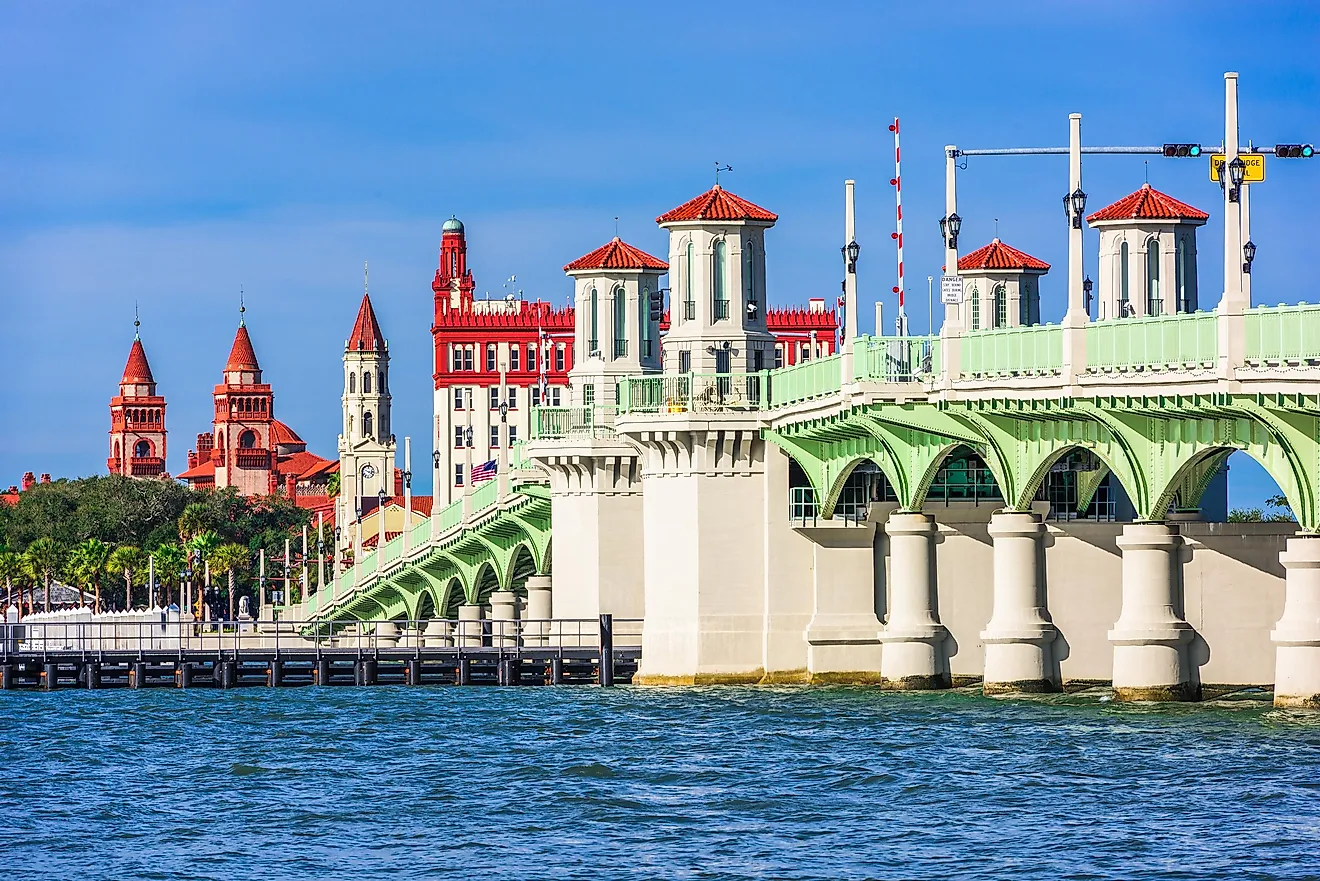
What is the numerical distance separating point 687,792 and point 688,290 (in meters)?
32.9

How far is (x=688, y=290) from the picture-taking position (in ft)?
287

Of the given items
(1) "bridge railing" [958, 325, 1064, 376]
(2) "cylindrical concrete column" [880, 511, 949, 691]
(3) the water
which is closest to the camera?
(3) the water

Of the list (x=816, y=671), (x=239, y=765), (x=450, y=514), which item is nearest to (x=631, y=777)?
(x=239, y=765)

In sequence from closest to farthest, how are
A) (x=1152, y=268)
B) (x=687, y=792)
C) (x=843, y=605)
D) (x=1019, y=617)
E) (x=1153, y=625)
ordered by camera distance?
(x=687, y=792) < (x=1153, y=625) < (x=1019, y=617) < (x=843, y=605) < (x=1152, y=268)

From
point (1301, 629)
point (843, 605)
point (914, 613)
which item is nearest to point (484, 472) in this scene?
point (843, 605)

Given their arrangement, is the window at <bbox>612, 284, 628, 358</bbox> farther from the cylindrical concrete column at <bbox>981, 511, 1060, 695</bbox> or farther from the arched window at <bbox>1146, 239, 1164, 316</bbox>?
the cylindrical concrete column at <bbox>981, 511, 1060, 695</bbox>

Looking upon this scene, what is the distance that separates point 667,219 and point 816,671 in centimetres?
1472

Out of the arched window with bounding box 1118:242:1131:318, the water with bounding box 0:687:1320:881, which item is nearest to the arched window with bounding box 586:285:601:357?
the arched window with bounding box 1118:242:1131:318

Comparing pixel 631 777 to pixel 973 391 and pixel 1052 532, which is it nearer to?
pixel 973 391

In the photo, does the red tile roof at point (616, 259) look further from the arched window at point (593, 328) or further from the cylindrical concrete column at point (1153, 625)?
the cylindrical concrete column at point (1153, 625)

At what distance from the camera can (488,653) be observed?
93750mm

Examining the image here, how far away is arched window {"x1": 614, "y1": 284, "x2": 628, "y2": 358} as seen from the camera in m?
95.3

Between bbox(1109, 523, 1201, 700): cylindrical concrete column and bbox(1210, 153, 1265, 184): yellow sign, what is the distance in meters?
9.70

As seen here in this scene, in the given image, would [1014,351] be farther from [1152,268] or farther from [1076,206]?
[1152,268]
